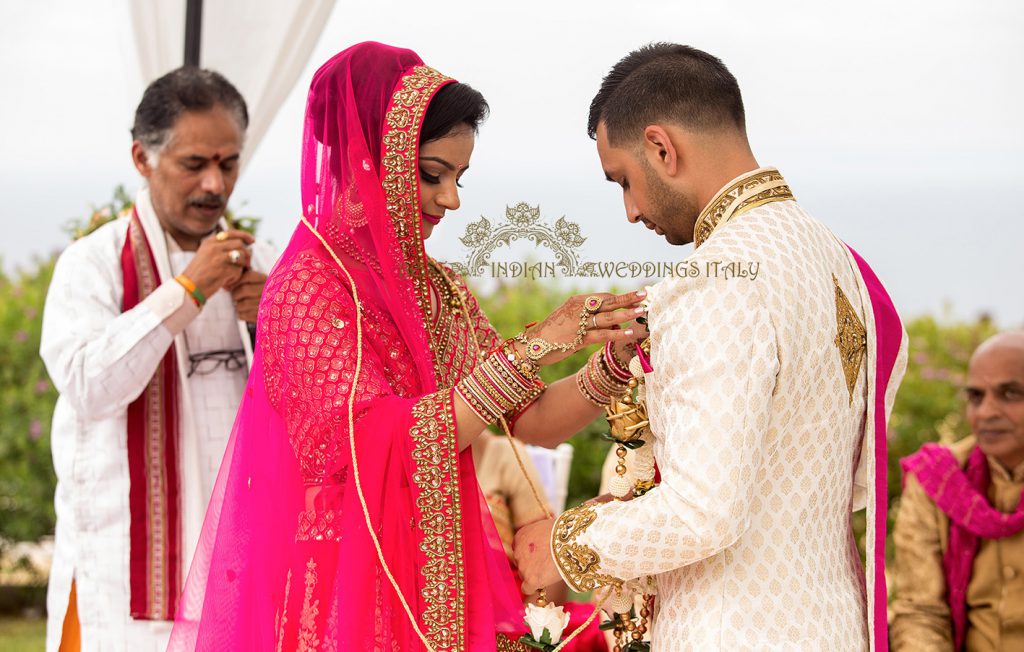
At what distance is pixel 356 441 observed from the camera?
7.39ft

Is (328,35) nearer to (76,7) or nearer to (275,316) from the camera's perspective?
(275,316)

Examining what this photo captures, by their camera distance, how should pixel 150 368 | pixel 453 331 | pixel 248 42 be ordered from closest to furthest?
pixel 453 331
pixel 150 368
pixel 248 42

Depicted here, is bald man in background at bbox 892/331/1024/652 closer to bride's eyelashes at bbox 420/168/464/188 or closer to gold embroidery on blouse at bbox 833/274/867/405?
gold embroidery on blouse at bbox 833/274/867/405

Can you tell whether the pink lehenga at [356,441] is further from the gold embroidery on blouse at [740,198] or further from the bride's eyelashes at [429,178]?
the gold embroidery on blouse at [740,198]

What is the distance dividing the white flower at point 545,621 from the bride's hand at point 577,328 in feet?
1.65

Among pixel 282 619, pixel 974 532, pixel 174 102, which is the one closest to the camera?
pixel 282 619

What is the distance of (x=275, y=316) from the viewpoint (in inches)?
91.9

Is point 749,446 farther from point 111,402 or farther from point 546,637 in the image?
point 111,402

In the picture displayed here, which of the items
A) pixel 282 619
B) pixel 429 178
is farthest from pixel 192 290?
pixel 282 619

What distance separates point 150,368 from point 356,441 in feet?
4.21

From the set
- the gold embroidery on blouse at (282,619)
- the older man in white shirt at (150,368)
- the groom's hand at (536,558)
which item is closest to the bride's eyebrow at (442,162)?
the groom's hand at (536,558)

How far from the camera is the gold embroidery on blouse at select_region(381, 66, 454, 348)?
2.36 meters

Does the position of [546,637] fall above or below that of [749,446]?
below

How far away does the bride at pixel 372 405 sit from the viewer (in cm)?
225
